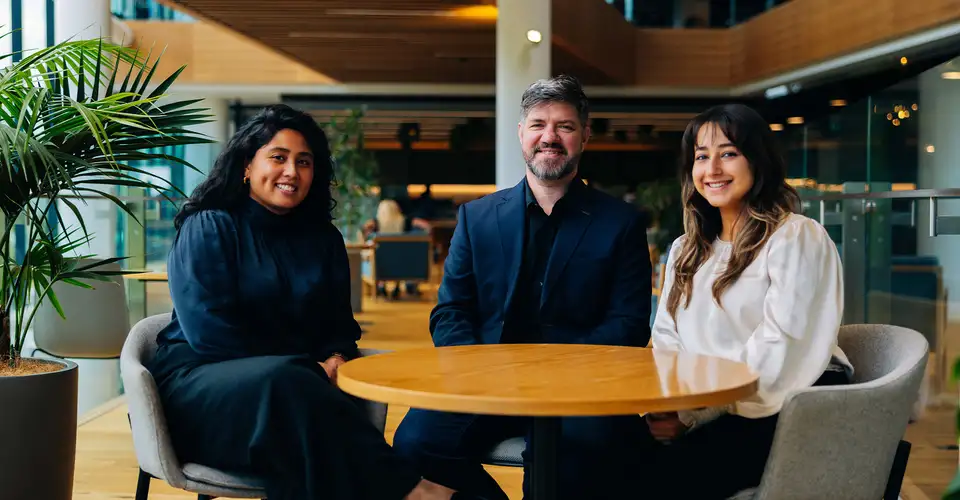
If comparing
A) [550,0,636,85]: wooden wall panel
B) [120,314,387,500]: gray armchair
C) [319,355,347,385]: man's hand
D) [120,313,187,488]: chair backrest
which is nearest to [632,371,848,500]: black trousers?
[319,355,347,385]: man's hand

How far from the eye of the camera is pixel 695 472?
241cm

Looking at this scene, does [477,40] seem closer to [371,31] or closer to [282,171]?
[371,31]

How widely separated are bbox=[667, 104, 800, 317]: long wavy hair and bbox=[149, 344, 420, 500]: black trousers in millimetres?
883

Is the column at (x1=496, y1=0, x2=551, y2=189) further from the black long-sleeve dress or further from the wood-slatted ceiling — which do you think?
the black long-sleeve dress

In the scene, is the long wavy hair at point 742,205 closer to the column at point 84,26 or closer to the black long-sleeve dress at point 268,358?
the black long-sleeve dress at point 268,358

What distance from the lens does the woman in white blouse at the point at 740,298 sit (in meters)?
2.39

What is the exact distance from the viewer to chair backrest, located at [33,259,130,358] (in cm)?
501

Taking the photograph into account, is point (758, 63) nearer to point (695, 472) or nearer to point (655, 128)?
point (655, 128)

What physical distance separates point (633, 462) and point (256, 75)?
13008 millimetres

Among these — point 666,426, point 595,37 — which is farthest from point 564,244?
point 595,37

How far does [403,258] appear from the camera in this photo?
13.9 m

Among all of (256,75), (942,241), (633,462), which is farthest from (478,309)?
(256,75)

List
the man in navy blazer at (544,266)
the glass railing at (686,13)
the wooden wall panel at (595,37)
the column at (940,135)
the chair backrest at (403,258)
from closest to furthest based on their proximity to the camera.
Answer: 1. the man in navy blazer at (544,266)
2. the column at (940,135)
3. the wooden wall panel at (595,37)
4. the chair backrest at (403,258)
5. the glass railing at (686,13)

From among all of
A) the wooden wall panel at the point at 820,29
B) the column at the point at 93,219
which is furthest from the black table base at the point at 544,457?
the wooden wall panel at the point at 820,29
